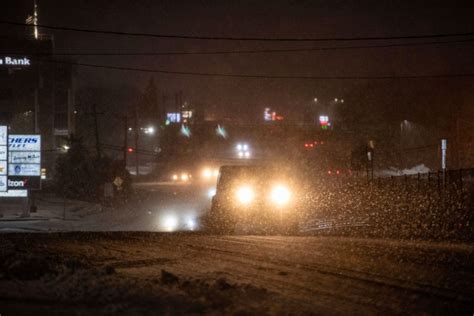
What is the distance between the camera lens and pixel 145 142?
140 metres

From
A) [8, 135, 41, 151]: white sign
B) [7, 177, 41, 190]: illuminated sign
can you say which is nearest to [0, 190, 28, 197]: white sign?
[7, 177, 41, 190]: illuminated sign

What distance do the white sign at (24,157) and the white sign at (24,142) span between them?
242 millimetres

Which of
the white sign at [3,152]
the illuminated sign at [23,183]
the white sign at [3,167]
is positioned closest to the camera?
the white sign at [3,152]

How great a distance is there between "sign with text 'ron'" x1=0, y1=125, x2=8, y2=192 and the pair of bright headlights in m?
18.1

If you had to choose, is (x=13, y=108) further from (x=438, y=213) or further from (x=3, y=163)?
(x=438, y=213)

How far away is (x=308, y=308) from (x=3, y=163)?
32854mm

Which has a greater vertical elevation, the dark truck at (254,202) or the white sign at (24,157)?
the white sign at (24,157)

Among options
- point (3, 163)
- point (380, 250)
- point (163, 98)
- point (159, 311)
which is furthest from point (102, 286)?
point (163, 98)

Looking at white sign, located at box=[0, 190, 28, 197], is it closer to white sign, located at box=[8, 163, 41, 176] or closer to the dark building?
white sign, located at box=[8, 163, 41, 176]

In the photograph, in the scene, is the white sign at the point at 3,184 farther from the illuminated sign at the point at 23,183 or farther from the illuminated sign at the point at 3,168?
the illuminated sign at the point at 23,183

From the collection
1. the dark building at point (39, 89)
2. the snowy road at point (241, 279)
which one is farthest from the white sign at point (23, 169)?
the dark building at point (39, 89)

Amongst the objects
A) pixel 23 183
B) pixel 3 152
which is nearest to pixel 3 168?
pixel 3 152

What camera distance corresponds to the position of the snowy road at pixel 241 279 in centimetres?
925

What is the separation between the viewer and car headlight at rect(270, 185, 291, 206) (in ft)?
82.0
